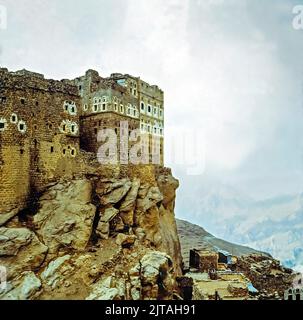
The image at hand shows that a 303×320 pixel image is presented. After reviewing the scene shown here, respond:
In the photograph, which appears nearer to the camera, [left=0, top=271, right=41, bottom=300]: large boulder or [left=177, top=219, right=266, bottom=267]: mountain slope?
[left=0, top=271, right=41, bottom=300]: large boulder

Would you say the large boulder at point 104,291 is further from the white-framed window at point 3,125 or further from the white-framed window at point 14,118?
the white-framed window at point 14,118

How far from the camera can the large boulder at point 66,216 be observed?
122 ft

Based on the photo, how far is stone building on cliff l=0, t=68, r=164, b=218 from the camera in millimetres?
37750

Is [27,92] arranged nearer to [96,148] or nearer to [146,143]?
[96,148]

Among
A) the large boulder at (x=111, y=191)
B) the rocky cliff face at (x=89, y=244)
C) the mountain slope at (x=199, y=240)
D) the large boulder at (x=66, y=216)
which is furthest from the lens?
the mountain slope at (x=199, y=240)

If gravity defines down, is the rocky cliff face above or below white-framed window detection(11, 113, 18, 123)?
below

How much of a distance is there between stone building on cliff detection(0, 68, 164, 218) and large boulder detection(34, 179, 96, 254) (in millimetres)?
1444

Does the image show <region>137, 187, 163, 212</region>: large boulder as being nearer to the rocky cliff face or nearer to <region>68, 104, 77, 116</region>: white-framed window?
the rocky cliff face

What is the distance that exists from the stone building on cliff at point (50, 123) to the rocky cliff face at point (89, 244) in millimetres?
1698

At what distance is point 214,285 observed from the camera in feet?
135

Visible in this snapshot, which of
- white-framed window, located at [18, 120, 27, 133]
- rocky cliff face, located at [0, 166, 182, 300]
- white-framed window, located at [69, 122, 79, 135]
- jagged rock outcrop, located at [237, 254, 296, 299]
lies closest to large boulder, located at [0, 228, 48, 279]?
rocky cliff face, located at [0, 166, 182, 300]

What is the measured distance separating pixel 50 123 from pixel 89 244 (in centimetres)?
1161

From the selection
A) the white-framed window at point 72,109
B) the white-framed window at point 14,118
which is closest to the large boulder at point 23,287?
the white-framed window at point 14,118
